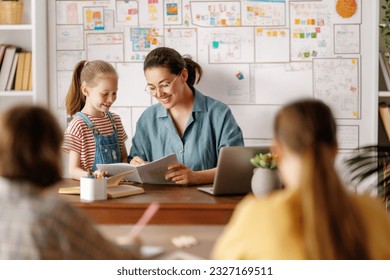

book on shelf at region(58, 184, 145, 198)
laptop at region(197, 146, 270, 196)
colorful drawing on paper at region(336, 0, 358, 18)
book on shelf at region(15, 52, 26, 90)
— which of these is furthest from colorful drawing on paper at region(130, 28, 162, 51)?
laptop at region(197, 146, 270, 196)

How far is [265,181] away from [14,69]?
219cm

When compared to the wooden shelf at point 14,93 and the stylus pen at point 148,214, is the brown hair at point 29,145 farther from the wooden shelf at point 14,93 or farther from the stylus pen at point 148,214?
the wooden shelf at point 14,93

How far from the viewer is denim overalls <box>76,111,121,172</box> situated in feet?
10.1

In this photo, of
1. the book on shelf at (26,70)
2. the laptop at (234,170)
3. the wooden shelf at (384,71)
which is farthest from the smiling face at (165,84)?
the wooden shelf at (384,71)

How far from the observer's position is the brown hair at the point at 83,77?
3.11 m

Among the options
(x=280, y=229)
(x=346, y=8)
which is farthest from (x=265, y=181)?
(x=346, y=8)

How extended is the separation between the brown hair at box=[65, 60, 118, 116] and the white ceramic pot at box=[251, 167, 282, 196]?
3.63 feet

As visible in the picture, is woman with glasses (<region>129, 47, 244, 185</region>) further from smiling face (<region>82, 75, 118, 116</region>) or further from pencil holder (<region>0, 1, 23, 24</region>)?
pencil holder (<region>0, 1, 23, 24</region>)

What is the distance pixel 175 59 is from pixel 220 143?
1.53ft

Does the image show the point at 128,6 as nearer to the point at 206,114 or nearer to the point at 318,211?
the point at 206,114

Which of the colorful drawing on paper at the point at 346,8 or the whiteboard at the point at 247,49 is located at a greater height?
the colorful drawing on paper at the point at 346,8

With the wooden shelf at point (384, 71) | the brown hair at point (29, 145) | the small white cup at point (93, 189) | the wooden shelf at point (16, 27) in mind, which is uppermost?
the wooden shelf at point (16, 27)

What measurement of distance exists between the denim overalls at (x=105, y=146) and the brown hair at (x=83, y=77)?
0.17 meters
